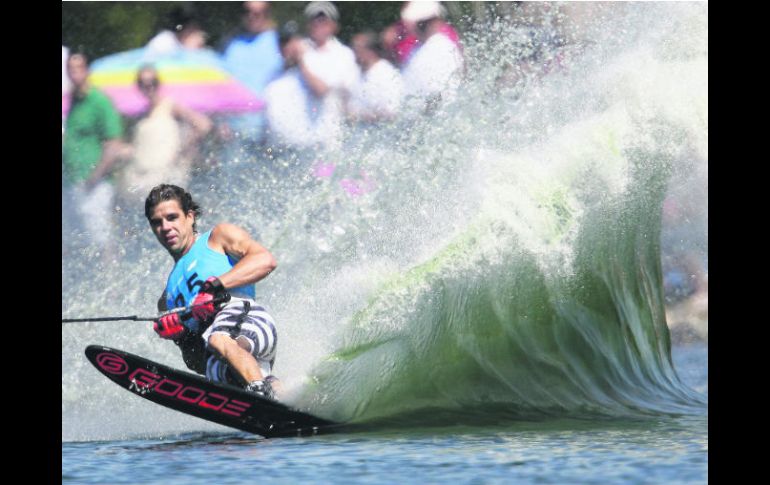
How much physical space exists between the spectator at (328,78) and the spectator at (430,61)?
1.51ft

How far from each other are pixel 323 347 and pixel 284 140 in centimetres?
261

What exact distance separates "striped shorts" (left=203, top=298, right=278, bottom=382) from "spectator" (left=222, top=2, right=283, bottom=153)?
10.1 ft

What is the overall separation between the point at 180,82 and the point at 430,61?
80.7 inches

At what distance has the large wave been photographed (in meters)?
7.09

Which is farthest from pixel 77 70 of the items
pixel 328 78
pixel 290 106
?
pixel 328 78

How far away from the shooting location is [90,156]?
952 cm

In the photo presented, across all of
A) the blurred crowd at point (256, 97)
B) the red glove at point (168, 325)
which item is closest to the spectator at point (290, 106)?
the blurred crowd at point (256, 97)

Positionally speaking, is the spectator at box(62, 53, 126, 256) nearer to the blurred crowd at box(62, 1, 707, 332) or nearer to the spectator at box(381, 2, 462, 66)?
the blurred crowd at box(62, 1, 707, 332)

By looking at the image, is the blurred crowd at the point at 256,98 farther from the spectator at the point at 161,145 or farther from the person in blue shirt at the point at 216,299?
the person in blue shirt at the point at 216,299

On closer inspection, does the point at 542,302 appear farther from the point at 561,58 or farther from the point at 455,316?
the point at 561,58

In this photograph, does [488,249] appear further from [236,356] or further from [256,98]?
[256,98]

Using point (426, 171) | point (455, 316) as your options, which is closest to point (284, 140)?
point (426, 171)

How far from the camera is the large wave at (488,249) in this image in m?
7.09

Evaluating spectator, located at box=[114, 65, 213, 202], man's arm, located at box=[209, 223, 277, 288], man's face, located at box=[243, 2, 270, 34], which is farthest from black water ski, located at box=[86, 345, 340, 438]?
man's face, located at box=[243, 2, 270, 34]
